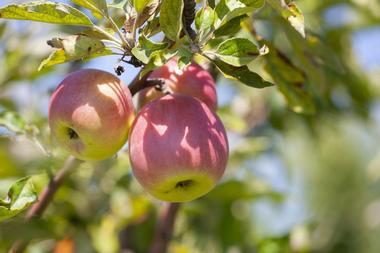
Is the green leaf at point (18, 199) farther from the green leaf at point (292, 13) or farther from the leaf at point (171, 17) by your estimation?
the green leaf at point (292, 13)

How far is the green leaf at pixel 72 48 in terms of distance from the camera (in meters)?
0.95

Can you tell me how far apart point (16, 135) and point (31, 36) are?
3.04 ft

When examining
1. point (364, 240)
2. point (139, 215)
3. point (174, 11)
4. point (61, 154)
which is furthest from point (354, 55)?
point (364, 240)

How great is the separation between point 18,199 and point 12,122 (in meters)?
0.33

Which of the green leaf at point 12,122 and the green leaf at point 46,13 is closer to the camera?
the green leaf at point 46,13

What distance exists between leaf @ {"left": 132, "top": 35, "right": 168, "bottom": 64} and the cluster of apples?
0.08 metres

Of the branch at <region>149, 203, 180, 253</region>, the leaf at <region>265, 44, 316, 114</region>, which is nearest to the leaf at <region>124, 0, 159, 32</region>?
the leaf at <region>265, 44, 316, 114</region>

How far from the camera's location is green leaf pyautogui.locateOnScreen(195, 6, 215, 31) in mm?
974

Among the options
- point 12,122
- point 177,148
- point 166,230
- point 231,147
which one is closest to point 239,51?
point 177,148

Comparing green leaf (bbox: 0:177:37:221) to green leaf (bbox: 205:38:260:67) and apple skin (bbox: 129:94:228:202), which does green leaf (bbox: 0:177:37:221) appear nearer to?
apple skin (bbox: 129:94:228:202)

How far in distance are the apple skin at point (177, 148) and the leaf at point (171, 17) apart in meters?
0.10

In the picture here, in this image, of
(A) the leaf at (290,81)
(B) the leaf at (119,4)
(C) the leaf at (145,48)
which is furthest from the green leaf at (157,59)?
(A) the leaf at (290,81)

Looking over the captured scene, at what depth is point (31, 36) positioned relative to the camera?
2.13m

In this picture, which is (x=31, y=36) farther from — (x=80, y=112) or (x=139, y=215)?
→ (x=80, y=112)
